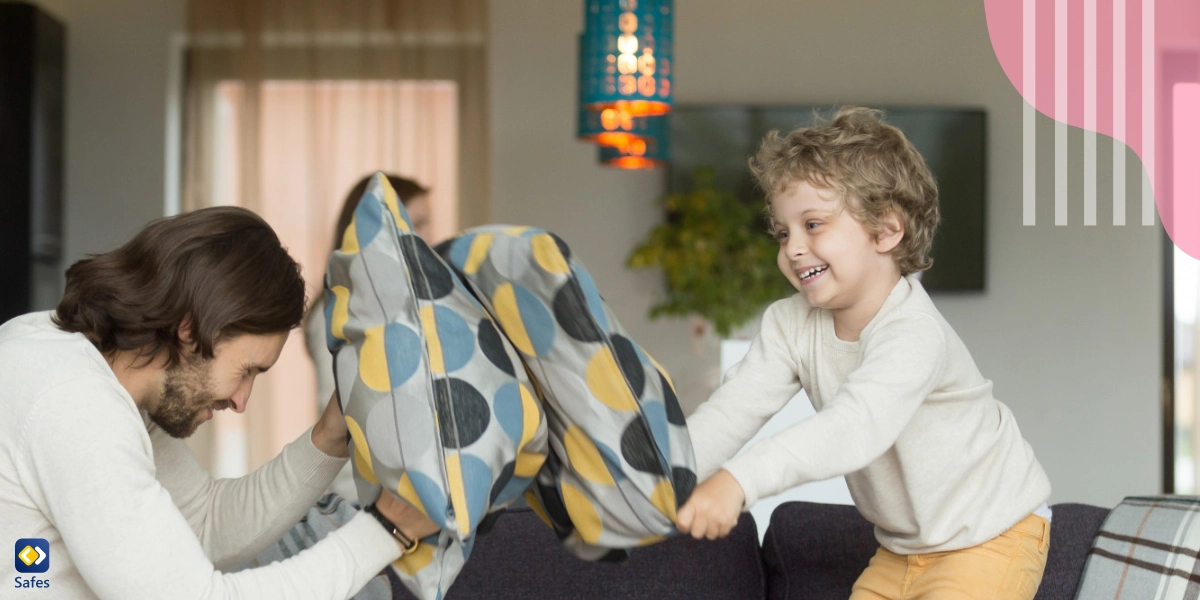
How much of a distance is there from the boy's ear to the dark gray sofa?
49cm

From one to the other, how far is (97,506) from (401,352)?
13.3 inches

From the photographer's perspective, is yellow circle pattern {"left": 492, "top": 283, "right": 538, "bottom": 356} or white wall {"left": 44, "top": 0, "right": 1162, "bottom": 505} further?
white wall {"left": 44, "top": 0, "right": 1162, "bottom": 505}

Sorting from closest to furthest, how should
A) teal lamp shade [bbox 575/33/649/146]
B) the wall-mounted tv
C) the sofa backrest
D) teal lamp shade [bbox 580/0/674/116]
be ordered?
the sofa backrest, teal lamp shade [bbox 580/0/674/116], teal lamp shade [bbox 575/33/649/146], the wall-mounted tv

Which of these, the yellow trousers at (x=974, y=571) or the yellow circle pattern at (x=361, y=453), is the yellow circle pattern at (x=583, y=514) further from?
the yellow trousers at (x=974, y=571)

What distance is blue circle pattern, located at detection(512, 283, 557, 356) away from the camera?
106cm

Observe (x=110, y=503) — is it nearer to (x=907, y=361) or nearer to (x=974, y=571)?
(x=907, y=361)

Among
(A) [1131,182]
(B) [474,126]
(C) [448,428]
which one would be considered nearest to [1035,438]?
(A) [1131,182]

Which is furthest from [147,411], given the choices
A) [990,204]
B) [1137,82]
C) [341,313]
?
[1137,82]

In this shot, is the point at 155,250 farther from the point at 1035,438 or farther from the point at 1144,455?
the point at 1144,455

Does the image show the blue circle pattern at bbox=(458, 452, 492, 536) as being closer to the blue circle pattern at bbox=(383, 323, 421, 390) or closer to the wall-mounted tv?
the blue circle pattern at bbox=(383, 323, 421, 390)

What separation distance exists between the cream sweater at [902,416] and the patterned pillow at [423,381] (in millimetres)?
419

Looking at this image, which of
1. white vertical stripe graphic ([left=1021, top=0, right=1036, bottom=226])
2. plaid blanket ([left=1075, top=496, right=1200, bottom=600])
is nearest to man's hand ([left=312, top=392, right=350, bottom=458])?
plaid blanket ([left=1075, top=496, right=1200, bottom=600])

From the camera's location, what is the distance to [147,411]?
130 centimetres

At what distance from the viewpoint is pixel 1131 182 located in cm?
461
